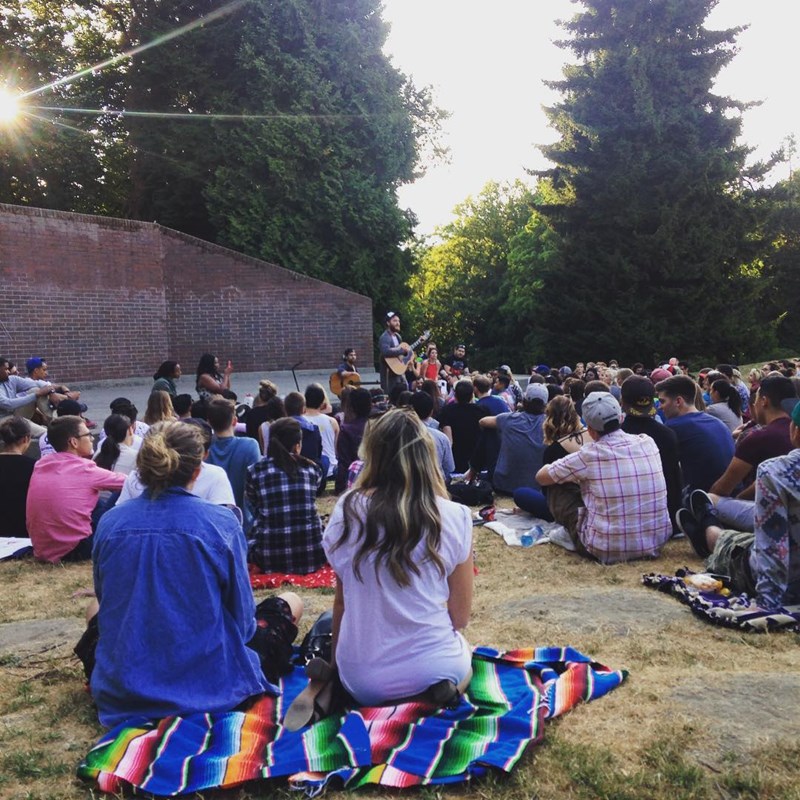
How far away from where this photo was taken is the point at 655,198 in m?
25.3

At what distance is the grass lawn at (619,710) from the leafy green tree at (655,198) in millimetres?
21697

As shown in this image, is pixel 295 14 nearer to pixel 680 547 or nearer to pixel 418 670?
pixel 680 547

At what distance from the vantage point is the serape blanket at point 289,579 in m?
5.62

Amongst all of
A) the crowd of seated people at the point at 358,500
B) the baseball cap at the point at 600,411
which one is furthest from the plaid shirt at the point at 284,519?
the baseball cap at the point at 600,411

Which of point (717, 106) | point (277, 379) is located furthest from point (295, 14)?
point (717, 106)

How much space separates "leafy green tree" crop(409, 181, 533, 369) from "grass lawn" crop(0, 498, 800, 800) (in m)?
32.6

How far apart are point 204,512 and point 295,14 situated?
71.5ft

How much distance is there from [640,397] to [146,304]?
14.2 metres

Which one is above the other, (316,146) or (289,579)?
(316,146)

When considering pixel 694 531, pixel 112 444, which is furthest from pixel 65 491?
pixel 694 531

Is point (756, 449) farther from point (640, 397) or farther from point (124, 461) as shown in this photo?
point (124, 461)

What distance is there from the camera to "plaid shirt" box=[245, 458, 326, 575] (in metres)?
5.74

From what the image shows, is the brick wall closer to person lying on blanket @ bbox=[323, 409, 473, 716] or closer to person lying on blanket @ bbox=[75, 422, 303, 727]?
person lying on blanket @ bbox=[75, 422, 303, 727]

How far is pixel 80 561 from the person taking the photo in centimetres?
655
